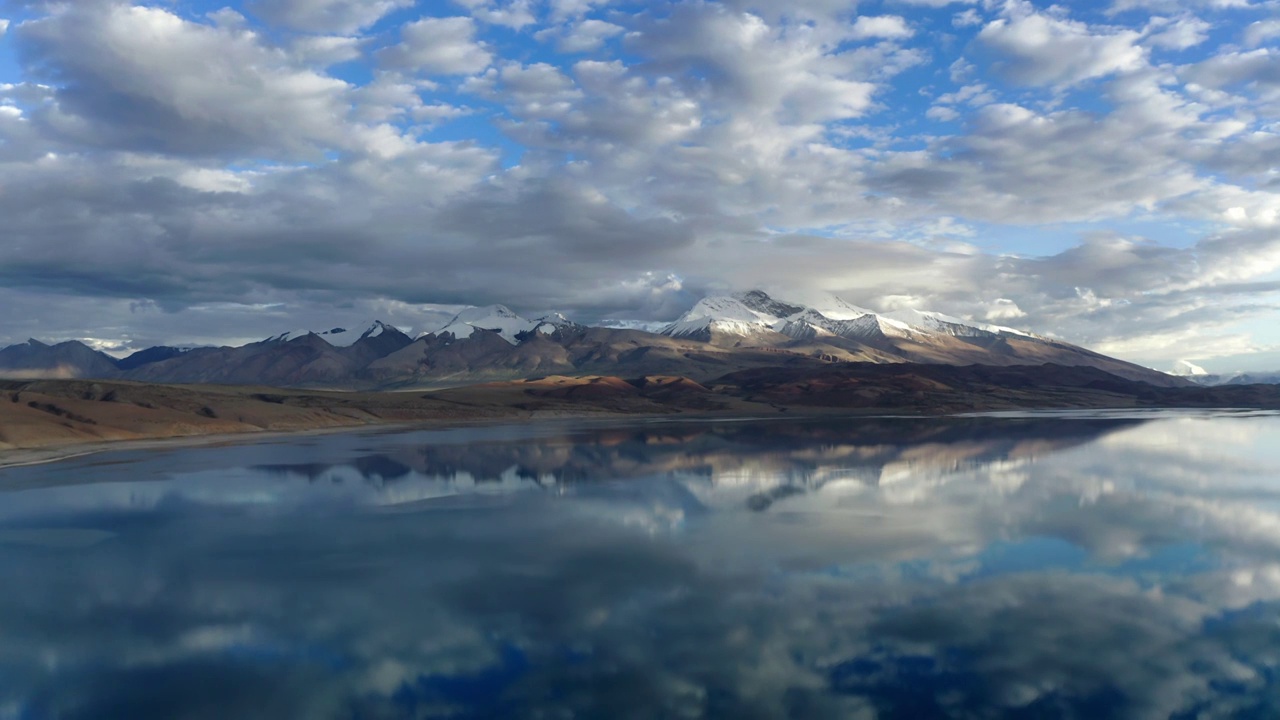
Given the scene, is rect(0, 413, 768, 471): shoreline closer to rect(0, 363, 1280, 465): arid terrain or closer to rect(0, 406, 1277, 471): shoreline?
rect(0, 406, 1277, 471): shoreline

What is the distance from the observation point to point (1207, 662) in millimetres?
18391

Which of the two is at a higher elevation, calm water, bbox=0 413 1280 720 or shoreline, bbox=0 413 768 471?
calm water, bbox=0 413 1280 720

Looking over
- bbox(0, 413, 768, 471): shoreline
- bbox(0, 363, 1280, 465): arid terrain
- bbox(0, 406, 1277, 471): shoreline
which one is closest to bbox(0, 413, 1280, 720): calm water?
bbox(0, 413, 768, 471): shoreline

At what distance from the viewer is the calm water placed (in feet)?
56.8

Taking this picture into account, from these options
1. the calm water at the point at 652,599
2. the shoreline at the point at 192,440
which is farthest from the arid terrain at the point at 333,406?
the calm water at the point at 652,599

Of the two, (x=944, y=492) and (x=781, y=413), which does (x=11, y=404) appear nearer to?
(x=944, y=492)

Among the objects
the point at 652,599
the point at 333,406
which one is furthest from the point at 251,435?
the point at 652,599

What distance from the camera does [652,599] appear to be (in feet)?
78.7

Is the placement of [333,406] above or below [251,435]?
above

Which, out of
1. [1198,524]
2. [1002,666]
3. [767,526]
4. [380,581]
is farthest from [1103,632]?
[380,581]

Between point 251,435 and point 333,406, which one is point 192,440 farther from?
point 333,406

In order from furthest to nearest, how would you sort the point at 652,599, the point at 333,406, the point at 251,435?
1. the point at 333,406
2. the point at 251,435
3. the point at 652,599

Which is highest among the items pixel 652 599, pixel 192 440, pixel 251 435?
pixel 652 599

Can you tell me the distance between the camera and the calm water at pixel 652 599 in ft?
56.8
